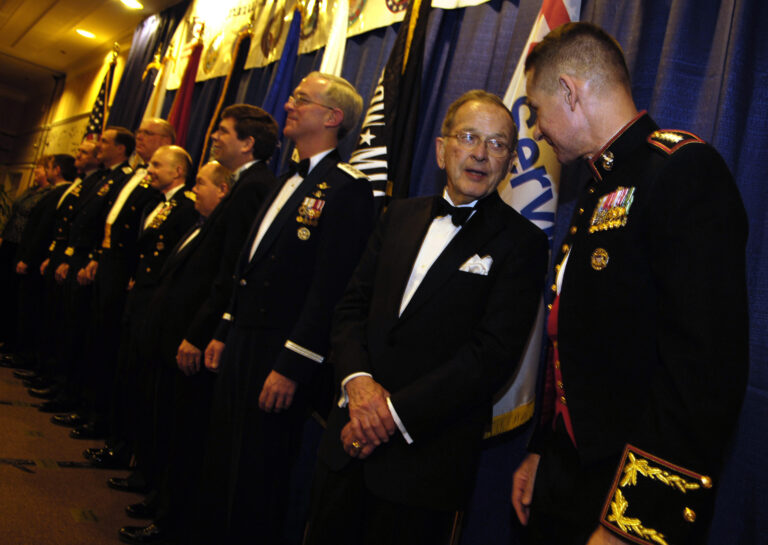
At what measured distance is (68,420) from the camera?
140 inches

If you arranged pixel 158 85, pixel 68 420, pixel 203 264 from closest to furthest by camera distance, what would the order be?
1. pixel 203 264
2. pixel 68 420
3. pixel 158 85

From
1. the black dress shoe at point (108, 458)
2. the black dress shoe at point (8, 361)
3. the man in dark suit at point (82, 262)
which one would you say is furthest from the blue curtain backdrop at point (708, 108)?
the black dress shoe at point (8, 361)

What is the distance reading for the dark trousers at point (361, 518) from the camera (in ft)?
4.37

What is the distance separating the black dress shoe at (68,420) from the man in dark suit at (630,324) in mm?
3177

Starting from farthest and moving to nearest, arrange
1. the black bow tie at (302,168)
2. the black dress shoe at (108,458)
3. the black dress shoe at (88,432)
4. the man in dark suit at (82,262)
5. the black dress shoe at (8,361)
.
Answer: the black dress shoe at (8,361)
the man in dark suit at (82,262)
the black dress shoe at (88,432)
the black dress shoe at (108,458)
the black bow tie at (302,168)

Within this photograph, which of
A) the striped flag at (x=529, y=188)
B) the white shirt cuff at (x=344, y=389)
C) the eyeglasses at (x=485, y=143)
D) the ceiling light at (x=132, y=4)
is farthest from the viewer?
the ceiling light at (x=132, y=4)

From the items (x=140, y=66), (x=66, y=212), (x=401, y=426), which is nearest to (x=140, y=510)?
(x=401, y=426)

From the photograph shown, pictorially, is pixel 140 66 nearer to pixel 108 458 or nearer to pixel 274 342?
pixel 108 458

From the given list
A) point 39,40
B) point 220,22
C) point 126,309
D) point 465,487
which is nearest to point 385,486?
point 465,487

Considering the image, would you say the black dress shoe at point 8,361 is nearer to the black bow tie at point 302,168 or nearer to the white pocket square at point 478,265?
the black bow tie at point 302,168

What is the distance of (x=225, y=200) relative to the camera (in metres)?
2.41

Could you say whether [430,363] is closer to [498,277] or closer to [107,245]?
[498,277]

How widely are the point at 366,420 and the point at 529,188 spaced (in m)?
1.06

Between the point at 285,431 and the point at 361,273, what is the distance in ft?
2.17
